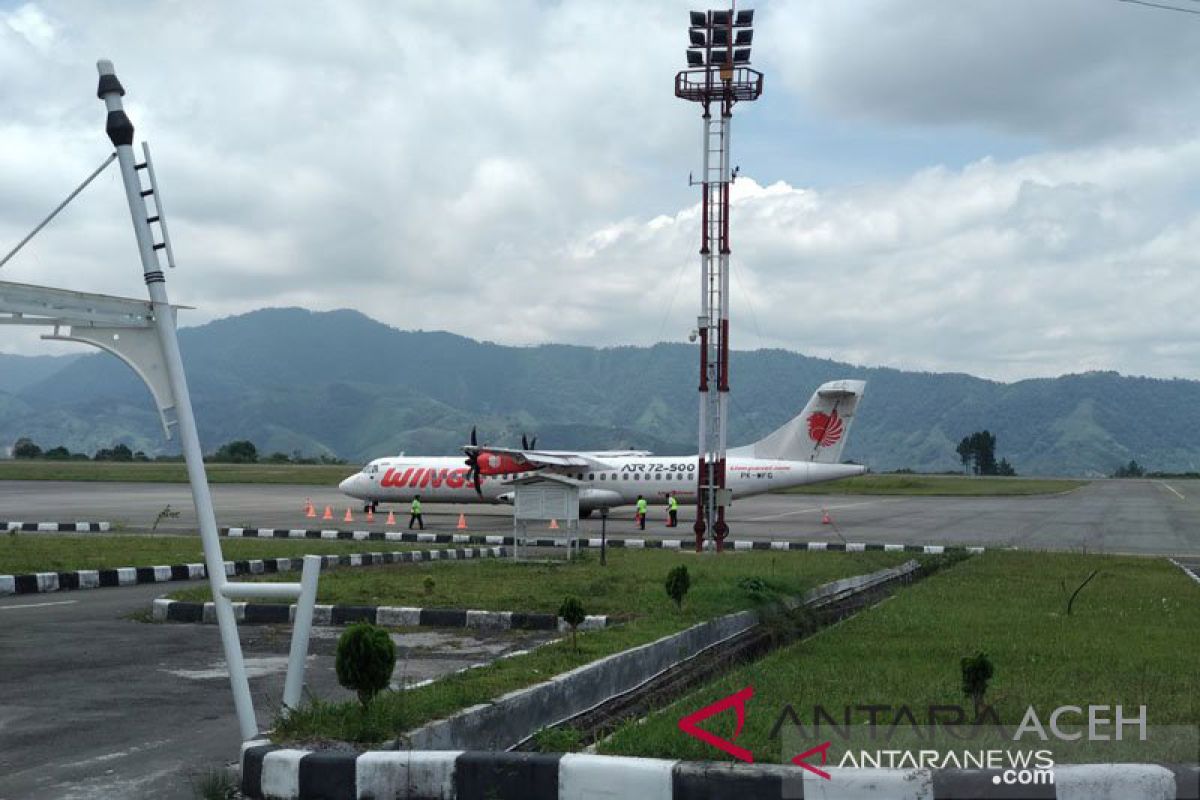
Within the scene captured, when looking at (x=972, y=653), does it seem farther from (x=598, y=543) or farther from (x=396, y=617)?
(x=598, y=543)

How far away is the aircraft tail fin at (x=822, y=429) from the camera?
41.2m

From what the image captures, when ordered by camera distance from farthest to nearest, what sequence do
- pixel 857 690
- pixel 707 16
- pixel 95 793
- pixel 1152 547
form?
pixel 1152 547 → pixel 707 16 → pixel 857 690 → pixel 95 793

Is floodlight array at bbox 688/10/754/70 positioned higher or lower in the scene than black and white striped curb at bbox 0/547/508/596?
higher

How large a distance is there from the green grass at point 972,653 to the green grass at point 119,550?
1007 centimetres

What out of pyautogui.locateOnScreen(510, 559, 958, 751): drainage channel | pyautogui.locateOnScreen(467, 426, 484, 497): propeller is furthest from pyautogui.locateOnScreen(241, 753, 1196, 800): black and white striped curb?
pyautogui.locateOnScreen(467, 426, 484, 497): propeller

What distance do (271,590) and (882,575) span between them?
16141mm

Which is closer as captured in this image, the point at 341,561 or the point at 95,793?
the point at 95,793

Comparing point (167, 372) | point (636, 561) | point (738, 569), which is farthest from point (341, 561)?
point (167, 372)

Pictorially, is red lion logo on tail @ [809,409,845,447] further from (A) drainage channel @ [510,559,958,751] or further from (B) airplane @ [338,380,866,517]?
(A) drainage channel @ [510,559,958,751]

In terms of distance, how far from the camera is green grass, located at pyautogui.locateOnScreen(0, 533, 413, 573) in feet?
67.2

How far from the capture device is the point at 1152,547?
3250 cm

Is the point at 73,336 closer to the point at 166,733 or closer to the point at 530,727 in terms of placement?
the point at 166,733

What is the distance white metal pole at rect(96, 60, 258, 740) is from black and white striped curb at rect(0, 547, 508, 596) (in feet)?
30.4

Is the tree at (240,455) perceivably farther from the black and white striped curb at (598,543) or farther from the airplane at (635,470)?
the black and white striped curb at (598,543)
